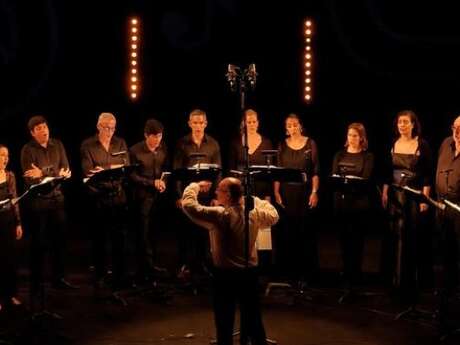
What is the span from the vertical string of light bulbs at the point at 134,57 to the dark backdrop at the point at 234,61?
105 millimetres

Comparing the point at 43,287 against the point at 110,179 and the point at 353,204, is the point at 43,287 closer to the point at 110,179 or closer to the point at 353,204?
the point at 110,179

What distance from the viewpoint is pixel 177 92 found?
1072 centimetres

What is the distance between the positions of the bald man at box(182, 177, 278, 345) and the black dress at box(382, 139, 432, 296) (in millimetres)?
2401

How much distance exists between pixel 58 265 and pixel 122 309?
46.5 inches

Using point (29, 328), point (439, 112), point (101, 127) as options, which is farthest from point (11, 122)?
point (439, 112)

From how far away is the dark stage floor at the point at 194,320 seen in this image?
650cm

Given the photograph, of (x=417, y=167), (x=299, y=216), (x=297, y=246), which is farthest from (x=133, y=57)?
(x=417, y=167)

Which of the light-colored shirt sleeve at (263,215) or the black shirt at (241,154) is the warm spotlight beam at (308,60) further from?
the light-colored shirt sleeve at (263,215)

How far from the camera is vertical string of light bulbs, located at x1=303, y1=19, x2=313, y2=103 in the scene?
10.4 meters

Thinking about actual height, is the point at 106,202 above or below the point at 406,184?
below

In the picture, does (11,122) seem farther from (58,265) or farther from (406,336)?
(406,336)

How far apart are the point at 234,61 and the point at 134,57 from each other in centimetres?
146

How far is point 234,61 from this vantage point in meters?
10.5

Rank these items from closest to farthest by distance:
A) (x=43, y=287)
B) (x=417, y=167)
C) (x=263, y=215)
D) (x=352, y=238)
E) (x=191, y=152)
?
(x=263, y=215) < (x=43, y=287) < (x=417, y=167) < (x=352, y=238) < (x=191, y=152)
